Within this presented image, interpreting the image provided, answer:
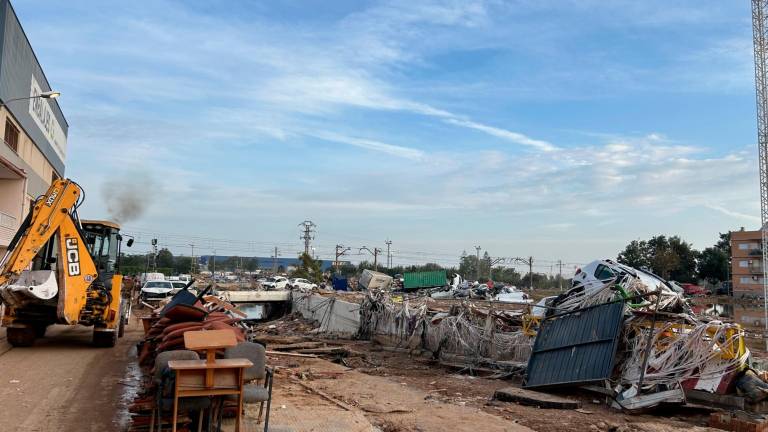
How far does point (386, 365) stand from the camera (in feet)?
57.4

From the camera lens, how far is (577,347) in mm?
12938

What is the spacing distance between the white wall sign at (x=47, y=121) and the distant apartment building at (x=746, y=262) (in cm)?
6628

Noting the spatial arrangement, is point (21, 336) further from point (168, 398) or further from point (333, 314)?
point (333, 314)

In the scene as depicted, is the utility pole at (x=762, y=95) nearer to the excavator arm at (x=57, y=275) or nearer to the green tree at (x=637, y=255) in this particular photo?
the green tree at (x=637, y=255)

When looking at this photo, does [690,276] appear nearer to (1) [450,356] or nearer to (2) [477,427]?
(1) [450,356]

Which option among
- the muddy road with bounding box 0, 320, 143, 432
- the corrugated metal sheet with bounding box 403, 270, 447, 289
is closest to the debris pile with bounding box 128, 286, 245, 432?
the muddy road with bounding box 0, 320, 143, 432

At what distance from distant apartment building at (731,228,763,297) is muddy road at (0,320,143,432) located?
67745 mm

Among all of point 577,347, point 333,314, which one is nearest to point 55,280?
point 577,347

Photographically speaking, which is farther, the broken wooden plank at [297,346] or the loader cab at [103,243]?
the broken wooden plank at [297,346]

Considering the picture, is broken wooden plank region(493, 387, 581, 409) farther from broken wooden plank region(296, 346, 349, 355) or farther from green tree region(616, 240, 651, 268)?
green tree region(616, 240, 651, 268)

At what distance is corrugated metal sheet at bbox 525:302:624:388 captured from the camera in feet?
39.7

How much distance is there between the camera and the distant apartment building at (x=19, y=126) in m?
25.2

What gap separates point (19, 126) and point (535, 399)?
27624 mm

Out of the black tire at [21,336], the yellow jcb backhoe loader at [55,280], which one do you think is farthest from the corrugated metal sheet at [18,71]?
the black tire at [21,336]
